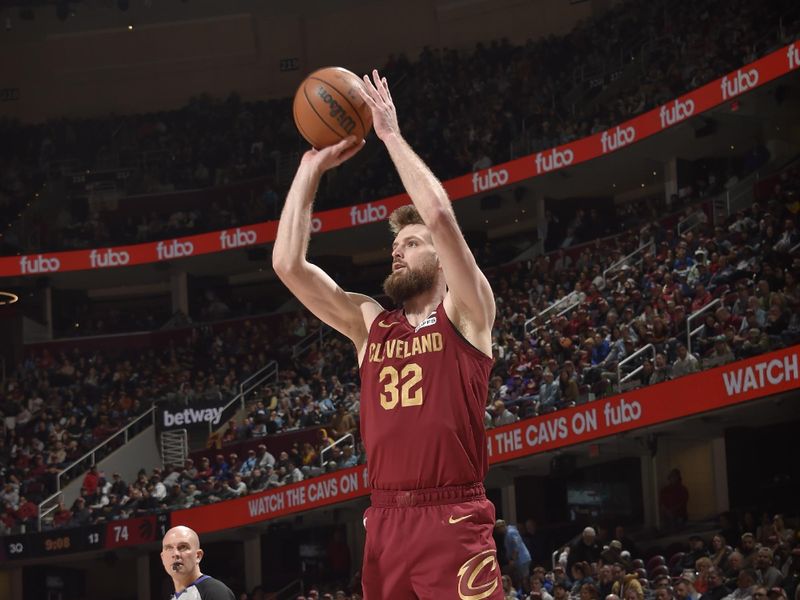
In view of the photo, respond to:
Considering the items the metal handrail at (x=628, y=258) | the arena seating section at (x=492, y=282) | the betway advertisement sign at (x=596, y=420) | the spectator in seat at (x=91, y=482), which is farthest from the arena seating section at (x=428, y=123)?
the betway advertisement sign at (x=596, y=420)

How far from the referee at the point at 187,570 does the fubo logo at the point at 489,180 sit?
58.9 ft

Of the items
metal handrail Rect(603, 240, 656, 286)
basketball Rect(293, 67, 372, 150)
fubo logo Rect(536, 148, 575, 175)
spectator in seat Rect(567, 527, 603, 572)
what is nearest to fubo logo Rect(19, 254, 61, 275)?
fubo logo Rect(536, 148, 575, 175)

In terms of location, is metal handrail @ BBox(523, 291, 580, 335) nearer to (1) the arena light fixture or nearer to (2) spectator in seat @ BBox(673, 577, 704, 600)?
(2) spectator in seat @ BBox(673, 577, 704, 600)

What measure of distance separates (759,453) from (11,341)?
1904 centimetres

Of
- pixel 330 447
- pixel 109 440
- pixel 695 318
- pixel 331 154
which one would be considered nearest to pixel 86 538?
pixel 109 440

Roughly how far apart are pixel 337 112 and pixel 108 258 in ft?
79.3

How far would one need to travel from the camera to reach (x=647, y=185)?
2569cm

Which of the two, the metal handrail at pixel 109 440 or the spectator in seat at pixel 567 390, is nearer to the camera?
the spectator in seat at pixel 567 390

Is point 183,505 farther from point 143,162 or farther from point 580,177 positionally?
point 143,162

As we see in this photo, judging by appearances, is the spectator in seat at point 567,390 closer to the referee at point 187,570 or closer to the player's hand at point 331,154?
the referee at point 187,570

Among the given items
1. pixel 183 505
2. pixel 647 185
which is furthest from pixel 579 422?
pixel 647 185

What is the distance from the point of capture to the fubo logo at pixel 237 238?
27.1 metres

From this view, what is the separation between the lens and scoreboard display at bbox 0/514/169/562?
856 inches

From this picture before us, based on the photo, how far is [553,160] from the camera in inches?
918
